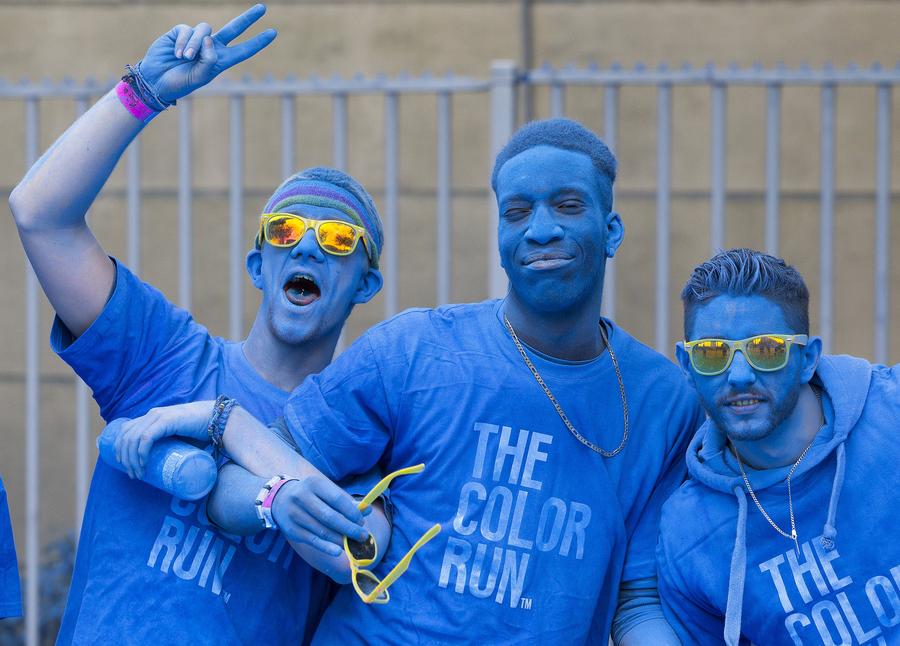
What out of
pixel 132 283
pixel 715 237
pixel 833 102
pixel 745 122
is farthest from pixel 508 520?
pixel 745 122

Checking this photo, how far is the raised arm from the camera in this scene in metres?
2.51

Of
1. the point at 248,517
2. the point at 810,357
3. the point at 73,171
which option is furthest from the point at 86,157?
the point at 810,357

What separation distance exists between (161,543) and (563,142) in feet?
3.78

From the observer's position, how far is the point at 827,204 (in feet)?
13.7

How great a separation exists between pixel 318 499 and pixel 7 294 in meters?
3.72

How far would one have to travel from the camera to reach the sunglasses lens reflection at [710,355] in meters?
2.37

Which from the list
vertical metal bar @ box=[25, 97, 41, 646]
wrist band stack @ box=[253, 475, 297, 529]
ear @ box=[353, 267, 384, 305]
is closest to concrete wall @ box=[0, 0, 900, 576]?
vertical metal bar @ box=[25, 97, 41, 646]

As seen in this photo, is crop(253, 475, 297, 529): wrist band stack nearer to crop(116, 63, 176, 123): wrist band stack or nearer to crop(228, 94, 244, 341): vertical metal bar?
crop(116, 63, 176, 123): wrist band stack

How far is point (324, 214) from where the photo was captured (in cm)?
273

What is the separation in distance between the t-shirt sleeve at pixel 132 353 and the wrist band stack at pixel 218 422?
0.19m

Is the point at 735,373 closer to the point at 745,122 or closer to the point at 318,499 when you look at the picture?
the point at 318,499

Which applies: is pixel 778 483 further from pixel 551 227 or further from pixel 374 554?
pixel 374 554

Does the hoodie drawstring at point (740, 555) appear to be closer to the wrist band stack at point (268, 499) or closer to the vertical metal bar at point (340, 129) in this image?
the wrist band stack at point (268, 499)

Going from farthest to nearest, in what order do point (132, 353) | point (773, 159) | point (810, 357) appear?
point (773, 159), point (132, 353), point (810, 357)
